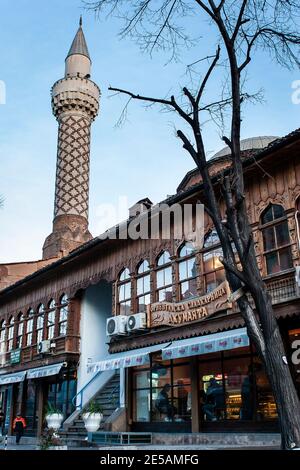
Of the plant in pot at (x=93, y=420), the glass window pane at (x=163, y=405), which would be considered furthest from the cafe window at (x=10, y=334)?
the glass window pane at (x=163, y=405)

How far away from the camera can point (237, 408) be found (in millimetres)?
13242

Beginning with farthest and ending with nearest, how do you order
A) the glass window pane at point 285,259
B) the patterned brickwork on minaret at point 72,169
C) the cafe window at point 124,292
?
the patterned brickwork on minaret at point 72,169 < the cafe window at point 124,292 < the glass window pane at point 285,259

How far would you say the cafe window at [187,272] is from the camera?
587 inches

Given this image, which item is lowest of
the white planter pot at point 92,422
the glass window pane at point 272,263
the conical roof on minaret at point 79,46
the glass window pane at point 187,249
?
the white planter pot at point 92,422

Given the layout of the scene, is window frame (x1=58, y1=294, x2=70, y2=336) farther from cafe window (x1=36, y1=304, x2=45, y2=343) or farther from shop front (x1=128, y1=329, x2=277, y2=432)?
shop front (x1=128, y1=329, x2=277, y2=432)

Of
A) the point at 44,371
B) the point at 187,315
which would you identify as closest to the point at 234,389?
the point at 187,315

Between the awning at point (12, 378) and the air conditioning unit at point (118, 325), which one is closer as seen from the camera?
the air conditioning unit at point (118, 325)

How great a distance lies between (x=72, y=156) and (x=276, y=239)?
2702 cm

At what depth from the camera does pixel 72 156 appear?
122 feet

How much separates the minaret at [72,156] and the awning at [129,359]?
17160 mm

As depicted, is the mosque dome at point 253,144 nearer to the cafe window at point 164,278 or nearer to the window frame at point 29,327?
the cafe window at point 164,278

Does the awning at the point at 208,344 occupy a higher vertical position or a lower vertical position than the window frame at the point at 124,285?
lower
